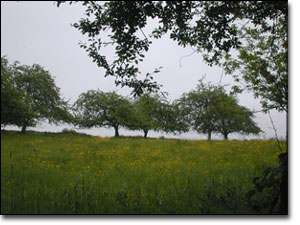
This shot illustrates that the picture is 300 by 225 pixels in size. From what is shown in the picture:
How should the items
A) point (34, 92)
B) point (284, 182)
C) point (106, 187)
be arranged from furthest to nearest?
point (34, 92), point (106, 187), point (284, 182)

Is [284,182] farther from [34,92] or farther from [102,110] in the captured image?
[102,110]

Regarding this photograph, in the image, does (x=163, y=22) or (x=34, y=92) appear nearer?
(x=163, y=22)

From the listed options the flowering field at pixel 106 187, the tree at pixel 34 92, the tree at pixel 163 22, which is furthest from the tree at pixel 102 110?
the tree at pixel 163 22

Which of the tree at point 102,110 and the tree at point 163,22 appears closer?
the tree at point 163,22

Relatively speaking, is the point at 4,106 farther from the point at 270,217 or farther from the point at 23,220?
the point at 270,217

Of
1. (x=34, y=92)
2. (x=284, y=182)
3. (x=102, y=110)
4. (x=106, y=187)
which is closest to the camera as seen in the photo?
(x=284, y=182)

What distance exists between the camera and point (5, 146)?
10.6 ft

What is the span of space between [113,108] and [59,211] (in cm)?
2624

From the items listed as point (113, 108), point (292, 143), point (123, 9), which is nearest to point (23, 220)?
point (123, 9)

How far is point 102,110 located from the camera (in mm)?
28016

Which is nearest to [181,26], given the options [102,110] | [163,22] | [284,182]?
[163,22]

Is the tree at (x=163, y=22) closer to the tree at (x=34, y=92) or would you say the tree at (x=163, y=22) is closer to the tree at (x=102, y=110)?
the tree at (x=34, y=92)

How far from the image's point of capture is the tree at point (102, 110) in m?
26.0

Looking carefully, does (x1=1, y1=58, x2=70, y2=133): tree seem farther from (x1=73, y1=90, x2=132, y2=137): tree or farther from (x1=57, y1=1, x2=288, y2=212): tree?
(x1=73, y1=90, x2=132, y2=137): tree
